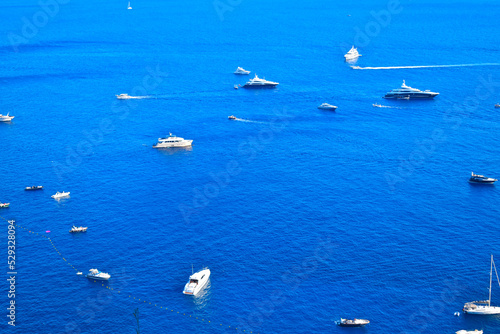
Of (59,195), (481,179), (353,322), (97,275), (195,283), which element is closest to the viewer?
(353,322)

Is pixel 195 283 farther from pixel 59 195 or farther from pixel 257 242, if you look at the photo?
pixel 59 195

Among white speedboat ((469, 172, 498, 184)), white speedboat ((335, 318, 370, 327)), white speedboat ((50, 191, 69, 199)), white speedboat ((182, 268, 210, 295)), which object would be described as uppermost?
white speedboat ((469, 172, 498, 184))

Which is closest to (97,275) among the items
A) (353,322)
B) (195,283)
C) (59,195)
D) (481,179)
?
(195,283)

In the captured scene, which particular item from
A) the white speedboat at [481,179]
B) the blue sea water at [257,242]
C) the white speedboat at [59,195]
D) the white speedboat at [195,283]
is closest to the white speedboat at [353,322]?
the blue sea water at [257,242]

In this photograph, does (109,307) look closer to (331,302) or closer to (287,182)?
(331,302)

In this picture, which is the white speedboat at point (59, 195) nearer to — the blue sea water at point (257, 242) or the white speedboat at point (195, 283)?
the blue sea water at point (257, 242)

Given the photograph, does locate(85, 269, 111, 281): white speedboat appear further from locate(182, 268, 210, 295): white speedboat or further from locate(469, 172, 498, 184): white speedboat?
locate(469, 172, 498, 184): white speedboat

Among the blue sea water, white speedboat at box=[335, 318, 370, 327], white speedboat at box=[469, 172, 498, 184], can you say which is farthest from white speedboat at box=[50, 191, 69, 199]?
white speedboat at box=[469, 172, 498, 184]

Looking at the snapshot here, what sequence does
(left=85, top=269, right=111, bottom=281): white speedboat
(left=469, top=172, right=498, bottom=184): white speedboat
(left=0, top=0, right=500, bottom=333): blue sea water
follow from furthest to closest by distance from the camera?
(left=469, top=172, right=498, bottom=184): white speedboat → (left=85, top=269, right=111, bottom=281): white speedboat → (left=0, top=0, right=500, bottom=333): blue sea water

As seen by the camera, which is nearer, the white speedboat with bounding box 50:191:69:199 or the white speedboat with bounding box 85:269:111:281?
the white speedboat with bounding box 85:269:111:281
